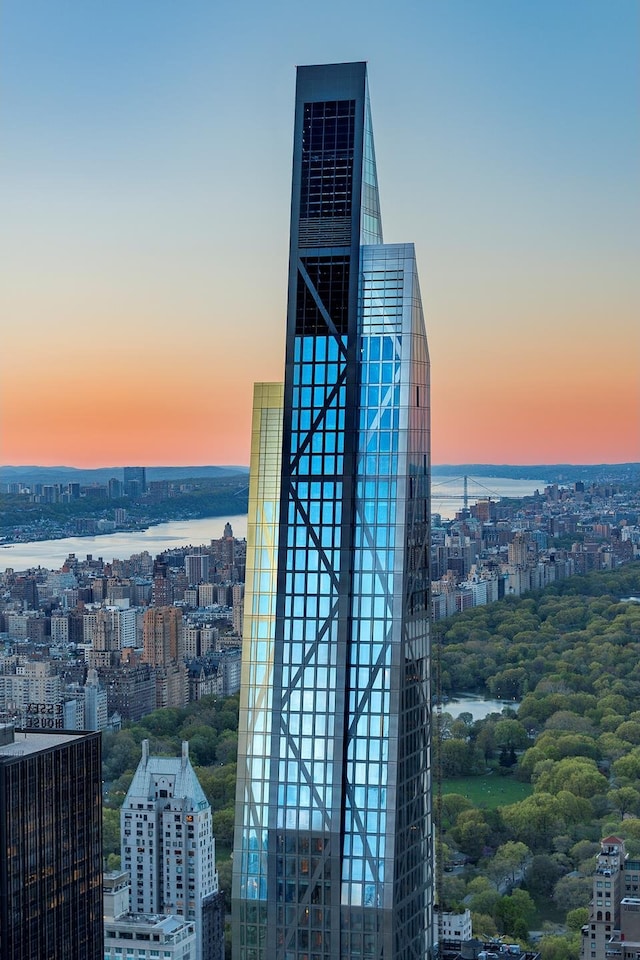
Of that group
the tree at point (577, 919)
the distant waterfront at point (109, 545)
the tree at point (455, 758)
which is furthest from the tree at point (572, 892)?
the distant waterfront at point (109, 545)

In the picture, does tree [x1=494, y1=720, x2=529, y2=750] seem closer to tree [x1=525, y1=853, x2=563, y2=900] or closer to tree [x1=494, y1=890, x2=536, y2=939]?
tree [x1=525, y1=853, x2=563, y2=900]

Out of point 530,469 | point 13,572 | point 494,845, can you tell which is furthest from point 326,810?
point 13,572

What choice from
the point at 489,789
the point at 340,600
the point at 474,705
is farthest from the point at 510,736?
the point at 340,600

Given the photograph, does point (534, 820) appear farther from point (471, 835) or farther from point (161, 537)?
point (161, 537)

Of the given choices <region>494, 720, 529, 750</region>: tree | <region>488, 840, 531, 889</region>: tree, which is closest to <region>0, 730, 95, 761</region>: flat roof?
<region>488, 840, 531, 889</region>: tree

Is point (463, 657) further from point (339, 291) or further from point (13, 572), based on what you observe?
point (339, 291)

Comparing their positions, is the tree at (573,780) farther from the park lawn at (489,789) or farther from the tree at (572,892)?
the tree at (572,892)
